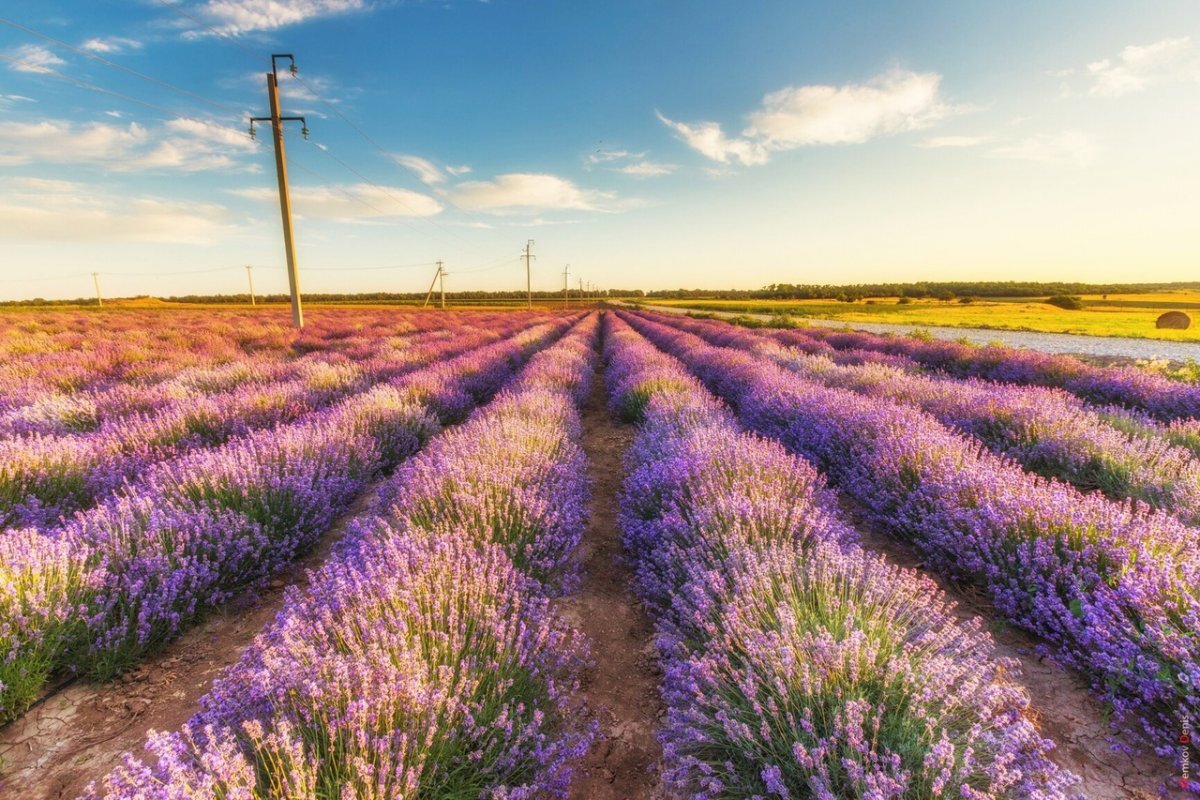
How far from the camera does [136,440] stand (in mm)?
A: 4281

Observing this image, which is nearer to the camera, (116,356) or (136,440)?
(136,440)

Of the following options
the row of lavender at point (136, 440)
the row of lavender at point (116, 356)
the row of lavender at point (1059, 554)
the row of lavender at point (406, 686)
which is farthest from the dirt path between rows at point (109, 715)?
the row of lavender at point (116, 356)

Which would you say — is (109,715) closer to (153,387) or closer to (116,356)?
(153,387)

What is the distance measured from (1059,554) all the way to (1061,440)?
2419 mm

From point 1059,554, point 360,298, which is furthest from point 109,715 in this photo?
point 360,298

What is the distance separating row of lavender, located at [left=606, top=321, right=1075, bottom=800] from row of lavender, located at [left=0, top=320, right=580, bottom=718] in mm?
2376

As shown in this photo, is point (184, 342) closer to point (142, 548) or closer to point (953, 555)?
point (142, 548)

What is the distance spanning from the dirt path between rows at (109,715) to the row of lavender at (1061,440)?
5.33 metres

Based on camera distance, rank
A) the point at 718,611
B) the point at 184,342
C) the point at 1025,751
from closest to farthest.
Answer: the point at 1025,751 < the point at 718,611 < the point at 184,342

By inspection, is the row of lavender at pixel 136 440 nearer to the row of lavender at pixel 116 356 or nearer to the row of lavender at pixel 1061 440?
the row of lavender at pixel 116 356

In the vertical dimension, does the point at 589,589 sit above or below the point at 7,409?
below

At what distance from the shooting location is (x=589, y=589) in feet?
9.78

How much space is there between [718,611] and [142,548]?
2984mm

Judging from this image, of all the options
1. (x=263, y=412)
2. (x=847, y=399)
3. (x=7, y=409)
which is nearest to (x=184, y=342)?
(x=7, y=409)
